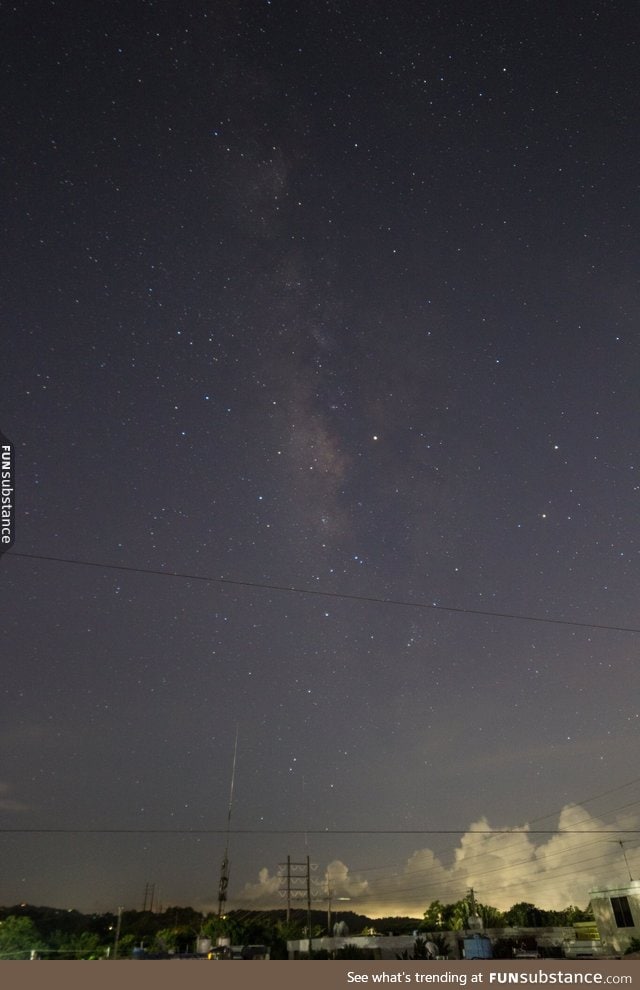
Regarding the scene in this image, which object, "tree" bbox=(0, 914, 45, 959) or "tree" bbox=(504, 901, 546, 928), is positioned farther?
"tree" bbox=(504, 901, 546, 928)

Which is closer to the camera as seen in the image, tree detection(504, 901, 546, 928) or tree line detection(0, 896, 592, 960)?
tree line detection(0, 896, 592, 960)

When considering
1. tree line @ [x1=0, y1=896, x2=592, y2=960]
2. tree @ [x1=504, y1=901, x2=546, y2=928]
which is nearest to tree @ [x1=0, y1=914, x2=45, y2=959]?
tree line @ [x1=0, y1=896, x2=592, y2=960]

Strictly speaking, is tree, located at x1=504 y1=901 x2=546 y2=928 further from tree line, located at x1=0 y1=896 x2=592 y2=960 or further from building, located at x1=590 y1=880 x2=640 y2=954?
building, located at x1=590 y1=880 x2=640 y2=954

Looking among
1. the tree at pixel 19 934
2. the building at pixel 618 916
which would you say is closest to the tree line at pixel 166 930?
the tree at pixel 19 934

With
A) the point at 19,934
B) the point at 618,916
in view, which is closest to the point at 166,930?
the point at 19,934

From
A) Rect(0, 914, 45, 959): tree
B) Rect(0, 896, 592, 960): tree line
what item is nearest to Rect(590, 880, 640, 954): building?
Rect(0, 896, 592, 960): tree line

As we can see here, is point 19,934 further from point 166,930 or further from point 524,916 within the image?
point 524,916

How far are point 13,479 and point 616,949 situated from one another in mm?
43143

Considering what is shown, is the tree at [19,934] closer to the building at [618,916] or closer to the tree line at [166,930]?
the tree line at [166,930]

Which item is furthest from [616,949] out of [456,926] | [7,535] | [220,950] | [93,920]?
[7,535]
